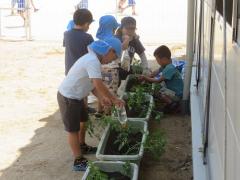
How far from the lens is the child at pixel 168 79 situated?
607 centimetres

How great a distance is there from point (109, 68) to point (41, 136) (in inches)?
44.4

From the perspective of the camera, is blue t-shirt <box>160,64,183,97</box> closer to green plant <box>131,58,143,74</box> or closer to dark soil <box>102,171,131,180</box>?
green plant <box>131,58,143,74</box>

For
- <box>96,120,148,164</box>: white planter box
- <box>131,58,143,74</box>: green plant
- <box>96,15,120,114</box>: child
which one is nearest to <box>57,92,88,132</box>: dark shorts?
<box>96,120,148,164</box>: white planter box

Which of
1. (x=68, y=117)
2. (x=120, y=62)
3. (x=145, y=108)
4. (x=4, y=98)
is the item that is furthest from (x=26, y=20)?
(x=68, y=117)

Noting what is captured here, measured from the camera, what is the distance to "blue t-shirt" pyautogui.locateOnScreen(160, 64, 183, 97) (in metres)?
6.05

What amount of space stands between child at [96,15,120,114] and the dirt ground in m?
0.66

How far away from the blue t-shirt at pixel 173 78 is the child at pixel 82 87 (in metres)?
1.73

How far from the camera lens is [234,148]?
78.8 inches

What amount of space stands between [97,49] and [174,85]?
232cm

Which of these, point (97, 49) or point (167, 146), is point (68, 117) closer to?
point (97, 49)

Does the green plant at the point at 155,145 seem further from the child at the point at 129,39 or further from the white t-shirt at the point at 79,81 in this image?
the child at the point at 129,39

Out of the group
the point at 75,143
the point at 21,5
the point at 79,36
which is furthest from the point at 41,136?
the point at 21,5

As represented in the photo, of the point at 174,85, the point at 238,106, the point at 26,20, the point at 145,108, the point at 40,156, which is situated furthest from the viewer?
the point at 26,20

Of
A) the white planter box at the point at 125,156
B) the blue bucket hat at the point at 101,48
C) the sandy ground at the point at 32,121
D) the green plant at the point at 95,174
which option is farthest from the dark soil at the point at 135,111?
the green plant at the point at 95,174
